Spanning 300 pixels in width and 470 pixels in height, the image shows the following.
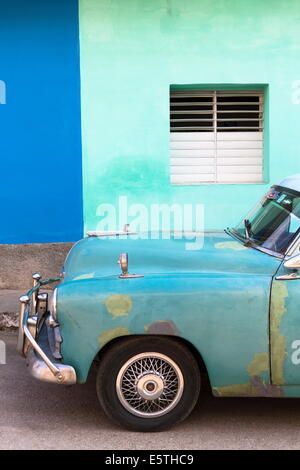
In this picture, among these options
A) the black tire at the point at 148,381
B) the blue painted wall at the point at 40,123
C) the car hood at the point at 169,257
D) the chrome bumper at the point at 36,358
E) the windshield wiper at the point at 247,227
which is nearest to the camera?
the chrome bumper at the point at 36,358

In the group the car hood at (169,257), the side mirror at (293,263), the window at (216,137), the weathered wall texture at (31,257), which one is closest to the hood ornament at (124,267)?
the car hood at (169,257)

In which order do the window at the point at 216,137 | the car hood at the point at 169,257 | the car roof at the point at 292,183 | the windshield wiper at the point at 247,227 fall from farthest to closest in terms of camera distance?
the window at the point at 216,137, the windshield wiper at the point at 247,227, the car roof at the point at 292,183, the car hood at the point at 169,257

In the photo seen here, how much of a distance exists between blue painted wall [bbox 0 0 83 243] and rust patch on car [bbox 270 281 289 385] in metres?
4.84

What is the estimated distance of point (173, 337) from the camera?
4.32 m

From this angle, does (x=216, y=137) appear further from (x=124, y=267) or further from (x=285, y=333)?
(x=285, y=333)

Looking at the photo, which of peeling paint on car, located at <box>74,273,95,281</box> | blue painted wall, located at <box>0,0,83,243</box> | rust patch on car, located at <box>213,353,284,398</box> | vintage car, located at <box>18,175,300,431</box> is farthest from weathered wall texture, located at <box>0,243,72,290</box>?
rust patch on car, located at <box>213,353,284,398</box>

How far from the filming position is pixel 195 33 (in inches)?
338

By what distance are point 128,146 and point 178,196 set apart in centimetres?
91

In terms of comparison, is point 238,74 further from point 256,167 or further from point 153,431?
point 153,431

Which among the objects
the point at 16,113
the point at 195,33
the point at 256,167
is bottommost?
the point at 256,167

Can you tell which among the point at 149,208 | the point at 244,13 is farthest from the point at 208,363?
the point at 244,13

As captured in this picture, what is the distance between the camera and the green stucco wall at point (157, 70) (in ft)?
28.1

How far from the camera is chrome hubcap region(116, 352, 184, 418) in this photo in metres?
4.30

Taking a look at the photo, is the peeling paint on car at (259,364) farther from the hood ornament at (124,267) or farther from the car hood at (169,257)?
the hood ornament at (124,267)
